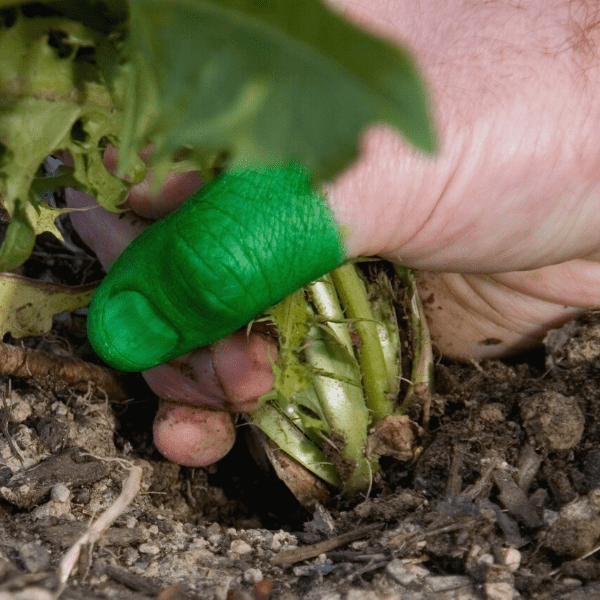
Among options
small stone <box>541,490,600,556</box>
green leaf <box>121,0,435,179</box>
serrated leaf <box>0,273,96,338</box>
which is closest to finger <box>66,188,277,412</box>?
serrated leaf <box>0,273,96,338</box>

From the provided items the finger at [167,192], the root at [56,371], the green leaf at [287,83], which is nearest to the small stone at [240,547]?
the root at [56,371]

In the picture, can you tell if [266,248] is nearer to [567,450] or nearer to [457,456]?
[457,456]

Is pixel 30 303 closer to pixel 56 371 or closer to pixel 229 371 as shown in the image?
pixel 56 371

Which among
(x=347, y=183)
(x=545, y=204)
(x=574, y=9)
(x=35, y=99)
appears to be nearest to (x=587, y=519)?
(x=545, y=204)

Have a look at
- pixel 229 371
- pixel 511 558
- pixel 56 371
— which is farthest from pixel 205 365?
pixel 511 558

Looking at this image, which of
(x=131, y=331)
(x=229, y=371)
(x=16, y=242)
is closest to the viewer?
(x=16, y=242)

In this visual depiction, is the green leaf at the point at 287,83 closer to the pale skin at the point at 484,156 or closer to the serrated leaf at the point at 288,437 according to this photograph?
the pale skin at the point at 484,156
